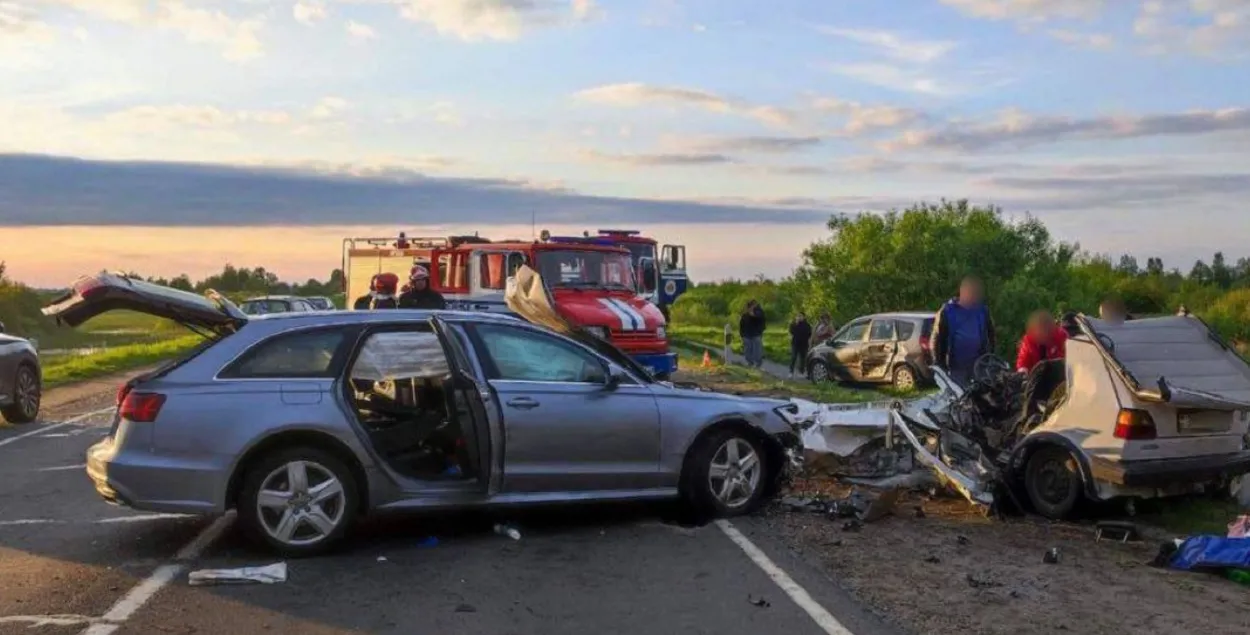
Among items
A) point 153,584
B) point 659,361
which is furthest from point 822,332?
point 153,584

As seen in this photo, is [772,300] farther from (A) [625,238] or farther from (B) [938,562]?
(B) [938,562]

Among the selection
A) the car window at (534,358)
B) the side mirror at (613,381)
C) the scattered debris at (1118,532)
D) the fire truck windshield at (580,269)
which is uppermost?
the fire truck windshield at (580,269)

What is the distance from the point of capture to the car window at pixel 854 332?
23656 millimetres

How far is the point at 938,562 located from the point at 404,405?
3754 millimetres

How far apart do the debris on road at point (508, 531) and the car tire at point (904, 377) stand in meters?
14.5

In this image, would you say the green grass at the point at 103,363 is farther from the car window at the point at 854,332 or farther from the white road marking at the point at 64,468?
the car window at the point at 854,332

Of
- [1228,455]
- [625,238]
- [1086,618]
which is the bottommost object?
[1086,618]

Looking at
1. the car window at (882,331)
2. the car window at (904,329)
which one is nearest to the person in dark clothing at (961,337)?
the car window at (904,329)

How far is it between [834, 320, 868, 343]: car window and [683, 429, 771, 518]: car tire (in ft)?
49.8

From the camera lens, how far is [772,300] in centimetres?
7562

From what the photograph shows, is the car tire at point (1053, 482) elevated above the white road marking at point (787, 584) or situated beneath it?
elevated above

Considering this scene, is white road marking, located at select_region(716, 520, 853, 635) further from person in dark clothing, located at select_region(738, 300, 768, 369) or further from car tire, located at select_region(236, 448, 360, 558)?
person in dark clothing, located at select_region(738, 300, 768, 369)

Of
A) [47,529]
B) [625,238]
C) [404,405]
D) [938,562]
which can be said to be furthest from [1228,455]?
[625,238]

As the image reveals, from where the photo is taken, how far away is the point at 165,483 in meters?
7.36
